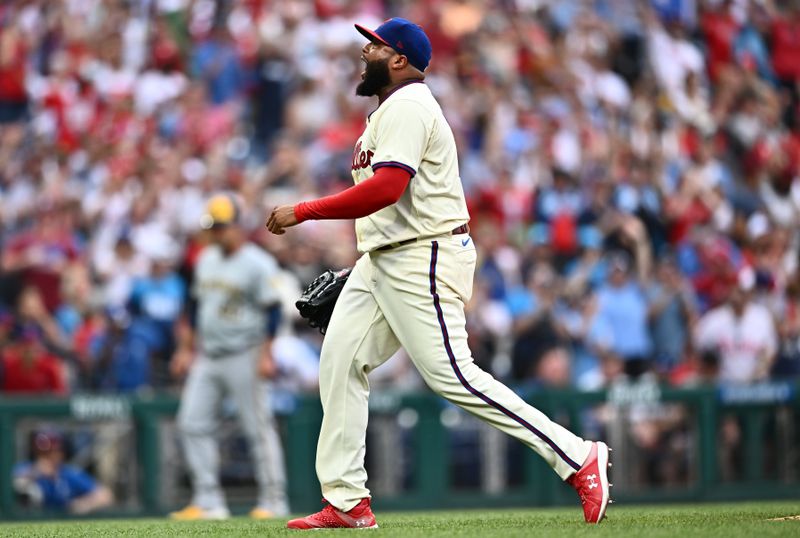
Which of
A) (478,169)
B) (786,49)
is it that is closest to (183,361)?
(478,169)

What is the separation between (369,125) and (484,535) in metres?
1.71

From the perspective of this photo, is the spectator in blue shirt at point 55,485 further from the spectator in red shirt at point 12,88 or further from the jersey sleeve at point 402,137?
the jersey sleeve at point 402,137

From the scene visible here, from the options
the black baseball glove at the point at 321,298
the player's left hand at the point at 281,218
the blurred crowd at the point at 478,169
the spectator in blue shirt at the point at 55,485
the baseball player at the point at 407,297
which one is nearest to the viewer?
the player's left hand at the point at 281,218

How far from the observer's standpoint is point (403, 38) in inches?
229

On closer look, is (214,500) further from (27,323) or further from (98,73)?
(98,73)

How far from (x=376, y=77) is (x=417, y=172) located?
0.43m

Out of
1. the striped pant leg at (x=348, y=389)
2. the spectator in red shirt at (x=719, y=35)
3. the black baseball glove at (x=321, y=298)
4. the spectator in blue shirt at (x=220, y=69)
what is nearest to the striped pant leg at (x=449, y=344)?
the striped pant leg at (x=348, y=389)

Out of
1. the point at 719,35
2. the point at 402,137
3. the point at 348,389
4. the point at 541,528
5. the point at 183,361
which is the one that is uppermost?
the point at 719,35

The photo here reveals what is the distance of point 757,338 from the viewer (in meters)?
12.4

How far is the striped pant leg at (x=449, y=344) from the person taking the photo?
572 centimetres

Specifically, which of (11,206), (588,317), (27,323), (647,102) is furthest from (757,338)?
(11,206)

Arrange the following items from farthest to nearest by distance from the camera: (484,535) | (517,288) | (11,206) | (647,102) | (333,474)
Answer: (647,102) < (11,206) < (517,288) < (333,474) < (484,535)

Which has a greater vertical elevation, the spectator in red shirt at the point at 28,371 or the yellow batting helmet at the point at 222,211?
the yellow batting helmet at the point at 222,211

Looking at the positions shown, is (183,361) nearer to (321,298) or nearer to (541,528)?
(321,298)
